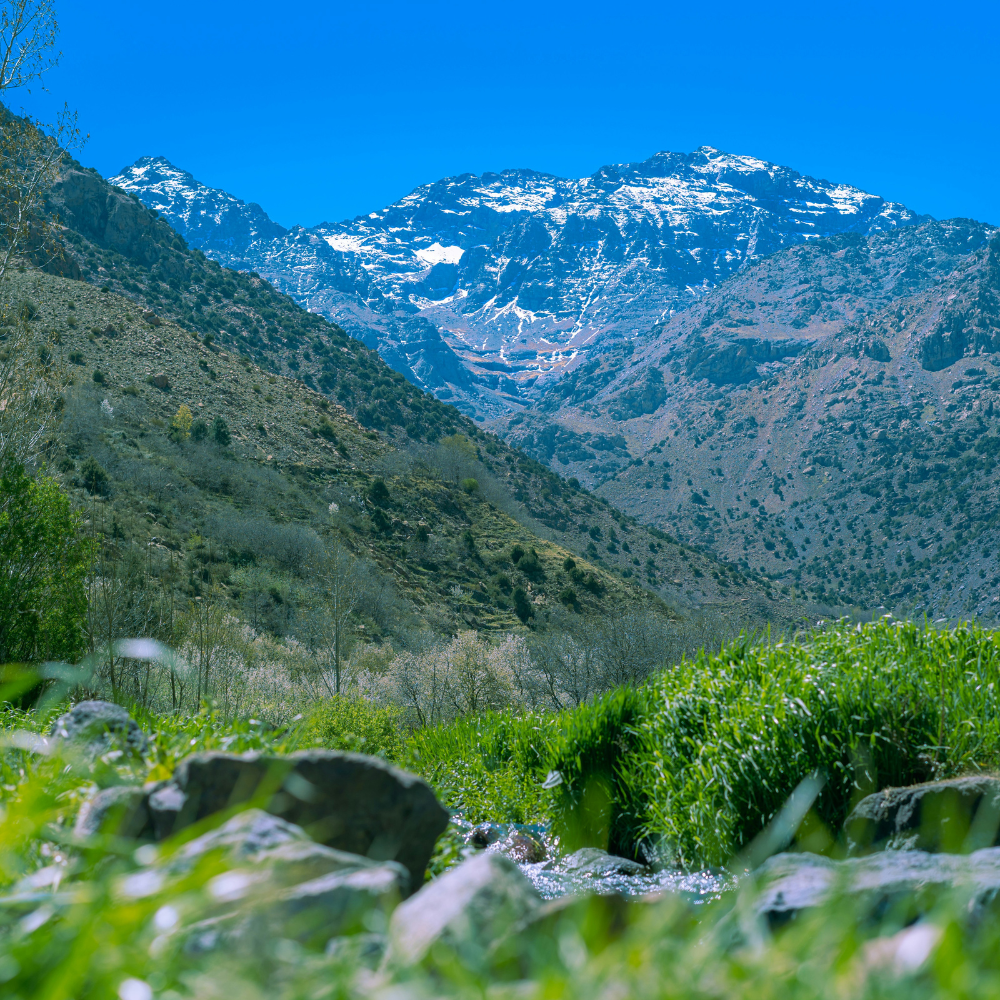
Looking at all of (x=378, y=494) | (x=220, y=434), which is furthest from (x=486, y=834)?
(x=220, y=434)

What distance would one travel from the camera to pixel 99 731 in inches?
170

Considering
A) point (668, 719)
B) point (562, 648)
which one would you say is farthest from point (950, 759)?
point (562, 648)

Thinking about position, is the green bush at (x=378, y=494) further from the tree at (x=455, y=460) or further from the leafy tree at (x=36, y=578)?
the leafy tree at (x=36, y=578)

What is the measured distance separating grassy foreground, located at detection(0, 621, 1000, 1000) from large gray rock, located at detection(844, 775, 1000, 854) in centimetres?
44

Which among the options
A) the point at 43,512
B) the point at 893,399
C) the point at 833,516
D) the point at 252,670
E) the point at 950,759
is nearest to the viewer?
the point at 950,759

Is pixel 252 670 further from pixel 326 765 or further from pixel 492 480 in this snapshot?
pixel 492 480

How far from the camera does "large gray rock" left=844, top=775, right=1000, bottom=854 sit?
4.54 metres

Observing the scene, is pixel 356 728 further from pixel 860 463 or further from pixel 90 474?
pixel 860 463

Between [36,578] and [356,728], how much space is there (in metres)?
4.26

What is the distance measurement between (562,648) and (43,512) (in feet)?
49.1

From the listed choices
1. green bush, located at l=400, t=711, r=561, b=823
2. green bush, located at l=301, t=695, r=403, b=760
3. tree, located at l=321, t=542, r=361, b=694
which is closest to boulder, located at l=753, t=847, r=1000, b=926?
green bush, located at l=400, t=711, r=561, b=823

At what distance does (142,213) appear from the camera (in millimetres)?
74375

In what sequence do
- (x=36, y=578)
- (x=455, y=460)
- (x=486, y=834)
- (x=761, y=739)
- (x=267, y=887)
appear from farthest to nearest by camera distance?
(x=455, y=460), (x=36, y=578), (x=486, y=834), (x=761, y=739), (x=267, y=887)

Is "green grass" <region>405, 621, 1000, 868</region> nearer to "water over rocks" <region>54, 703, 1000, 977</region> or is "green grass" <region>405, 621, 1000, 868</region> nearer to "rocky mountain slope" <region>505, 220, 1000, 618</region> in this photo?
"water over rocks" <region>54, 703, 1000, 977</region>
